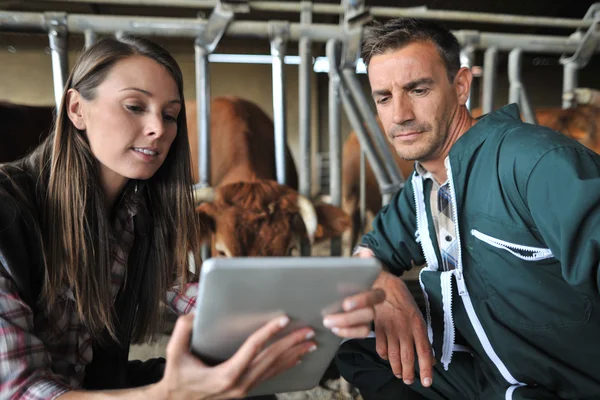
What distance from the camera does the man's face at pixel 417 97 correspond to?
1121mm

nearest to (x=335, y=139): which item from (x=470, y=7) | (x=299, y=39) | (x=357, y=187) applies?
(x=299, y=39)

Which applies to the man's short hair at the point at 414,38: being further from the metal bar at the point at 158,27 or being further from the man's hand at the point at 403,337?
the metal bar at the point at 158,27

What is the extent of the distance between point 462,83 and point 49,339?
1.11m

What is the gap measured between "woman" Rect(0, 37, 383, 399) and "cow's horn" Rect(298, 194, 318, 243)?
1.15m

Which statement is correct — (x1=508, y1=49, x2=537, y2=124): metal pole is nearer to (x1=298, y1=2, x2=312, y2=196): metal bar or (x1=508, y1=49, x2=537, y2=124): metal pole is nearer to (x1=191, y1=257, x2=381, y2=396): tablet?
(x1=298, y1=2, x2=312, y2=196): metal bar

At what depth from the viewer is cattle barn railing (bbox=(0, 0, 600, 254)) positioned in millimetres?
2066

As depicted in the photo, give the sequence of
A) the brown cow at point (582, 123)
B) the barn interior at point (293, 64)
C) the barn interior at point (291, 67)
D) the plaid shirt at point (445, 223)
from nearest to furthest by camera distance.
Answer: the plaid shirt at point (445, 223), the brown cow at point (582, 123), the barn interior at point (293, 64), the barn interior at point (291, 67)

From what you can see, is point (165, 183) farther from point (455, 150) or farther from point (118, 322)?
point (455, 150)

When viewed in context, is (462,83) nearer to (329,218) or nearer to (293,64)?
(329,218)

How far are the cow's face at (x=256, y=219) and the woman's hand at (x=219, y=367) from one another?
58.2 inches

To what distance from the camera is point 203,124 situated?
2188 millimetres

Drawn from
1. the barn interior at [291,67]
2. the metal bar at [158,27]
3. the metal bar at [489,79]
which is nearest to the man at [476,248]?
the metal bar at [158,27]

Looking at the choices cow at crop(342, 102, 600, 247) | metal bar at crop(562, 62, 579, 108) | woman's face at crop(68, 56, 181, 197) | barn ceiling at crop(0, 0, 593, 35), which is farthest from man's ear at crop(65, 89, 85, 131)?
barn ceiling at crop(0, 0, 593, 35)

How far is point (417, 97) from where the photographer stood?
1.13 metres
